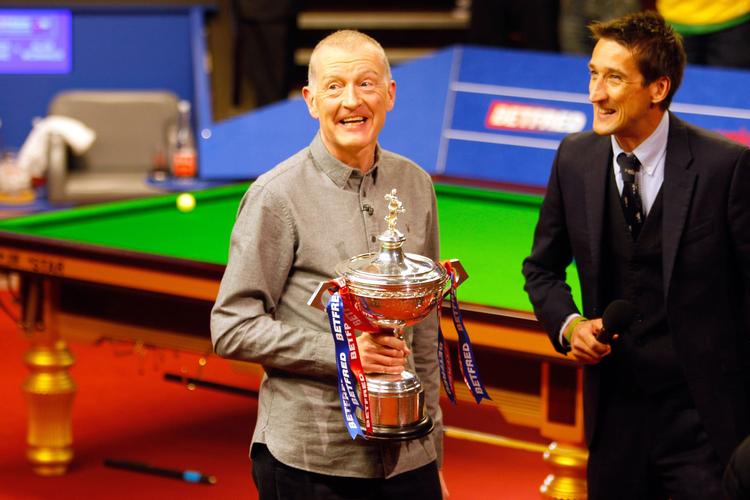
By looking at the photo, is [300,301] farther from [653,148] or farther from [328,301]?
[653,148]

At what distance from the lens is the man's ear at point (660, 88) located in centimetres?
270

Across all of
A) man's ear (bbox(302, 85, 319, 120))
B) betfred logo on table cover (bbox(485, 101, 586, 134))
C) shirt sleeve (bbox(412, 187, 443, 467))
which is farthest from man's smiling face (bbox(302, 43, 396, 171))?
betfred logo on table cover (bbox(485, 101, 586, 134))

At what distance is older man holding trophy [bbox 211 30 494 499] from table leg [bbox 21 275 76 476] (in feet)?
7.27

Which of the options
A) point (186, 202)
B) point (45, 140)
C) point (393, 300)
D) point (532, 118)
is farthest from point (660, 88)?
point (45, 140)

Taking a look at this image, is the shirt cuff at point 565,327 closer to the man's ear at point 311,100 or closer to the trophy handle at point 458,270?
the trophy handle at point 458,270

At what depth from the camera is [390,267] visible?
2.37 meters

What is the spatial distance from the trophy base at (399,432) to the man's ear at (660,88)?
85cm

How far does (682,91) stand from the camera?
20.2ft

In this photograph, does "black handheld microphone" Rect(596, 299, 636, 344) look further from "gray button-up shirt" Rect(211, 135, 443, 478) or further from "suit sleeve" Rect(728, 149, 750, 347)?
"gray button-up shirt" Rect(211, 135, 443, 478)

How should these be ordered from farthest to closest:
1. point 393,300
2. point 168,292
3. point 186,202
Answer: point 186,202
point 168,292
point 393,300

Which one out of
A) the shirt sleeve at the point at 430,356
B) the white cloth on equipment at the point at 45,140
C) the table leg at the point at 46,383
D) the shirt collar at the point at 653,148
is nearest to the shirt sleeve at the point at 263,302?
the shirt sleeve at the point at 430,356

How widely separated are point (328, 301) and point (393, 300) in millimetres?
118

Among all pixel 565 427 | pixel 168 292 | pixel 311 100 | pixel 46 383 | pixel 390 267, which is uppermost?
pixel 311 100

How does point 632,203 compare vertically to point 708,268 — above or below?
above
